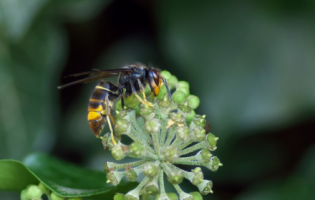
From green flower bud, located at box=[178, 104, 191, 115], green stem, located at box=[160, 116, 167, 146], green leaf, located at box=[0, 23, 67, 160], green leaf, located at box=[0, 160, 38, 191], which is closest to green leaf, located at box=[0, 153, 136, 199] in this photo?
green leaf, located at box=[0, 160, 38, 191]

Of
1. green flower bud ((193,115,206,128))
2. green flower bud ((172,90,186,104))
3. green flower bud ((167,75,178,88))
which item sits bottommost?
green flower bud ((193,115,206,128))

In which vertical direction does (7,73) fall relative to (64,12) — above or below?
below

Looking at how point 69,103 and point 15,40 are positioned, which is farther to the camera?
point 69,103

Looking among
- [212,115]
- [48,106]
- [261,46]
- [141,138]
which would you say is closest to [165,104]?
[141,138]

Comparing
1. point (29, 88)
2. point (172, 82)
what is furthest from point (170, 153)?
point (29, 88)

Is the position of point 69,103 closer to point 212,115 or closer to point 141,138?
point 212,115

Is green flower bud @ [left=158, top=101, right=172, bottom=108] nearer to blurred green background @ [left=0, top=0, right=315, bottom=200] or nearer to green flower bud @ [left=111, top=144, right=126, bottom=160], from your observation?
green flower bud @ [left=111, top=144, right=126, bottom=160]

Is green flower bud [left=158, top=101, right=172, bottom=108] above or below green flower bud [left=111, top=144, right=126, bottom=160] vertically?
above

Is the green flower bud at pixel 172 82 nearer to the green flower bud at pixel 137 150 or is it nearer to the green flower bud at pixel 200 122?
the green flower bud at pixel 200 122

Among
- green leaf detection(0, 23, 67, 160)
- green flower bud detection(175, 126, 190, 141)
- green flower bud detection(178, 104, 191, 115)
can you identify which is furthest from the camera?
green leaf detection(0, 23, 67, 160)
